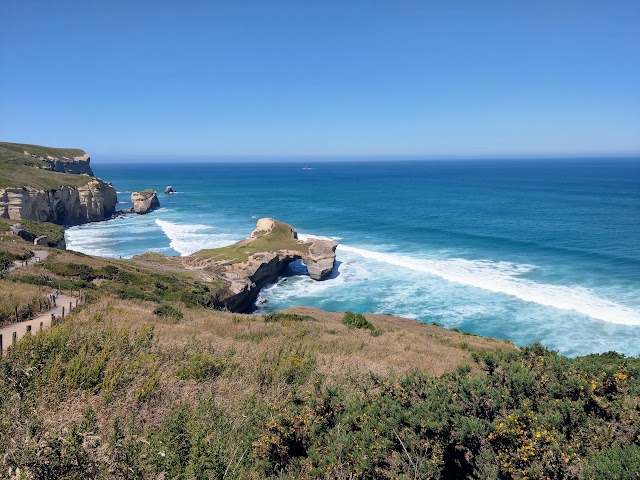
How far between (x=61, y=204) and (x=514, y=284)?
7057 cm

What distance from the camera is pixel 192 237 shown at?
62906 mm

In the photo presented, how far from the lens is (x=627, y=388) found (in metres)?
7.23

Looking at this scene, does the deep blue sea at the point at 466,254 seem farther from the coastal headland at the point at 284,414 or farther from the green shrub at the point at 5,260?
the coastal headland at the point at 284,414

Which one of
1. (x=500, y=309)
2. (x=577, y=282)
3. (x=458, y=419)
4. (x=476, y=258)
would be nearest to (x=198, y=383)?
(x=458, y=419)

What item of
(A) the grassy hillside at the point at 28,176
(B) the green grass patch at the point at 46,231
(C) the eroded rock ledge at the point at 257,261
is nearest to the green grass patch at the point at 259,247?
Result: (C) the eroded rock ledge at the point at 257,261

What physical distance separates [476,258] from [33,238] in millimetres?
49067

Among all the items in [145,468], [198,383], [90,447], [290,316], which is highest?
[90,447]

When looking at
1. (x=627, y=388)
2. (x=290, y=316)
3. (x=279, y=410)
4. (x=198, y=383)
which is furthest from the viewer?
(x=290, y=316)

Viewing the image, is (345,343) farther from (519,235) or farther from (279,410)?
(519,235)

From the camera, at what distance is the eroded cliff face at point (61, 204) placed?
176ft

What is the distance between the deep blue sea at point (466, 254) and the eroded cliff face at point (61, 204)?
4.08 m

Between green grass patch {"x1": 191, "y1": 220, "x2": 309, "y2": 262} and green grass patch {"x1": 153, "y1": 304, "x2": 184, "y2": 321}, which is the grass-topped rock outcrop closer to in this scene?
green grass patch {"x1": 191, "y1": 220, "x2": 309, "y2": 262}

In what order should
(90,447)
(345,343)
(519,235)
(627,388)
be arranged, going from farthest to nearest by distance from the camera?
(519,235)
(345,343)
(627,388)
(90,447)

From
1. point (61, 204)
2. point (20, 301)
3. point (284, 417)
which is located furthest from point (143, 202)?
point (284, 417)
